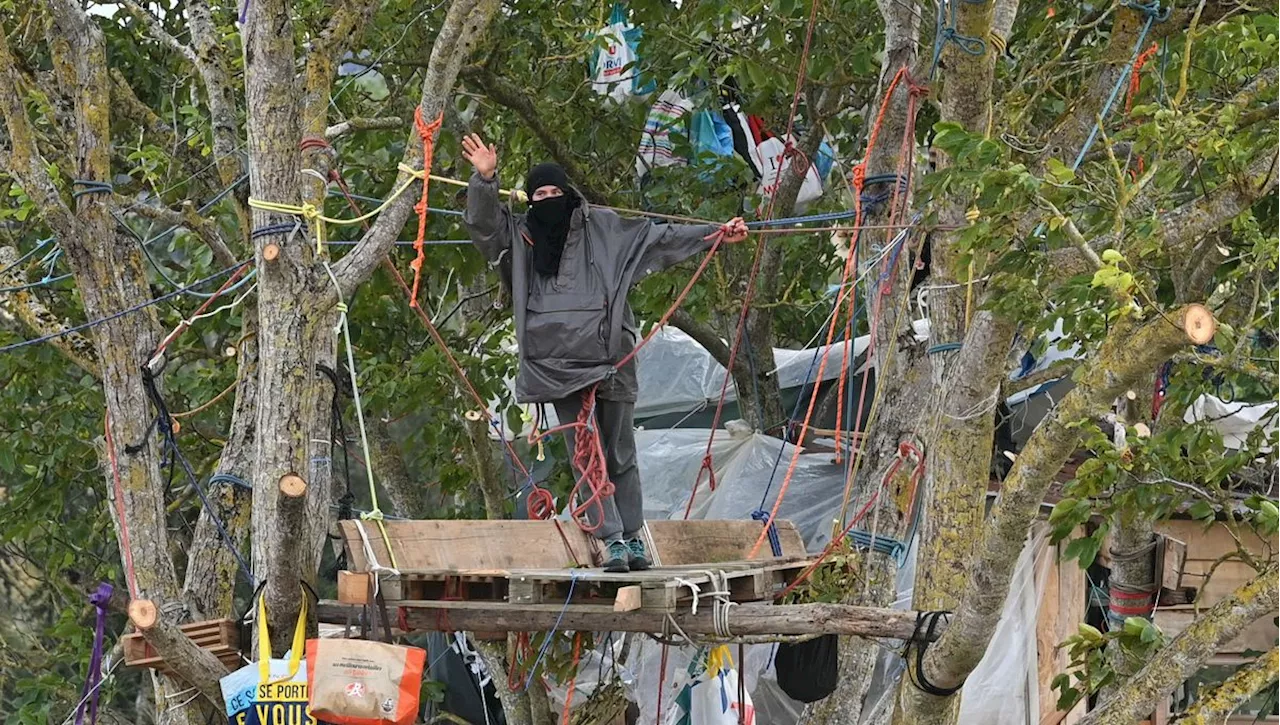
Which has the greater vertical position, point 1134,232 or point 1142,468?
point 1134,232

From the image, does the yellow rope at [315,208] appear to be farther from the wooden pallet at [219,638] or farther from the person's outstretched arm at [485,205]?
the wooden pallet at [219,638]

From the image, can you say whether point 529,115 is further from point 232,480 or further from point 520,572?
point 520,572

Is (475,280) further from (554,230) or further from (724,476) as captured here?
(554,230)

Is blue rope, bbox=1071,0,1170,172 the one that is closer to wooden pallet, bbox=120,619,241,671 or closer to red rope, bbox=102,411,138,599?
wooden pallet, bbox=120,619,241,671

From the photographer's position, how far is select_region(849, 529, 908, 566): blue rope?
21.0 feet

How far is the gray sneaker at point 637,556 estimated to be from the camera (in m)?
6.00

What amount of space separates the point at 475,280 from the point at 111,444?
12.9 feet

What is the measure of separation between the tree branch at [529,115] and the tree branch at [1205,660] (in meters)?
4.57

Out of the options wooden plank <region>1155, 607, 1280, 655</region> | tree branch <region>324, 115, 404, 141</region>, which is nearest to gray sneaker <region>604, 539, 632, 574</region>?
tree branch <region>324, 115, 404, 141</region>

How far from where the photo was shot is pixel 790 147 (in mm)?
8188

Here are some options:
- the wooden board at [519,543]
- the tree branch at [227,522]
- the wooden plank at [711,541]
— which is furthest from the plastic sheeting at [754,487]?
the tree branch at [227,522]

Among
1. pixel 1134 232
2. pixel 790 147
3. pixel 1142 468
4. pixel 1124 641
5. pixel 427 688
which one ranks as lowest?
pixel 427 688

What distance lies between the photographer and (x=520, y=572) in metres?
5.58

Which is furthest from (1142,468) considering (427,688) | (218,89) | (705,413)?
(705,413)
